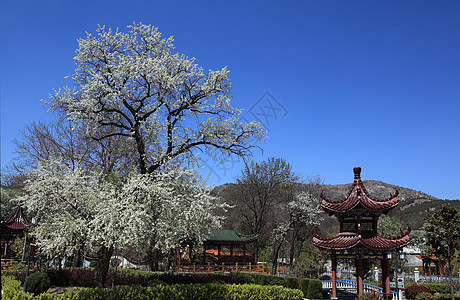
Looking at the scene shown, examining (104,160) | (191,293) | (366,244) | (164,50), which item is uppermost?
(164,50)

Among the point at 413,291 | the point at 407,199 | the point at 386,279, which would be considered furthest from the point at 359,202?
the point at 407,199

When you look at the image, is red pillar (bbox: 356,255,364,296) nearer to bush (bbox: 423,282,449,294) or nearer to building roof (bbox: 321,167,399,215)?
building roof (bbox: 321,167,399,215)

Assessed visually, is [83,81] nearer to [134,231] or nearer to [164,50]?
[164,50]

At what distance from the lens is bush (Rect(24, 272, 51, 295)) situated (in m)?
16.6

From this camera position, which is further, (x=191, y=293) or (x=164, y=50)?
(x=164, y=50)

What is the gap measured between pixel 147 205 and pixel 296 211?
106 feet

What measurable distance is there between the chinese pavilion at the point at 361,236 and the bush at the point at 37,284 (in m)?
16.3

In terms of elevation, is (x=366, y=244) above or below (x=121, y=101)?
below

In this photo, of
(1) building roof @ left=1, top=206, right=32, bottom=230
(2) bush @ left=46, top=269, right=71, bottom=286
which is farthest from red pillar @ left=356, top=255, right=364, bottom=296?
(1) building roof @ left=1, top=206, right=32, bottom=230

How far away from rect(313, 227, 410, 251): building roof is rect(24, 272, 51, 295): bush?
53.6ft

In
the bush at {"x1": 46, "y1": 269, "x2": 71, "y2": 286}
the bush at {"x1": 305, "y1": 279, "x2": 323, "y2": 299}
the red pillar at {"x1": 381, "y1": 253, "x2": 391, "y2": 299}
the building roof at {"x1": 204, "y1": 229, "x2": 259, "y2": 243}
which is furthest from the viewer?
the building roof at {"x1": 204, "y1": 229, "x2": 259, "y2": 243}

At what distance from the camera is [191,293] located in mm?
15812

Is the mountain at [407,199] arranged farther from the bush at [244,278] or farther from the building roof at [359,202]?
the building roof at [359,202]

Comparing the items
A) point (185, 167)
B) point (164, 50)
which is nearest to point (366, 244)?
point (185, 167)
